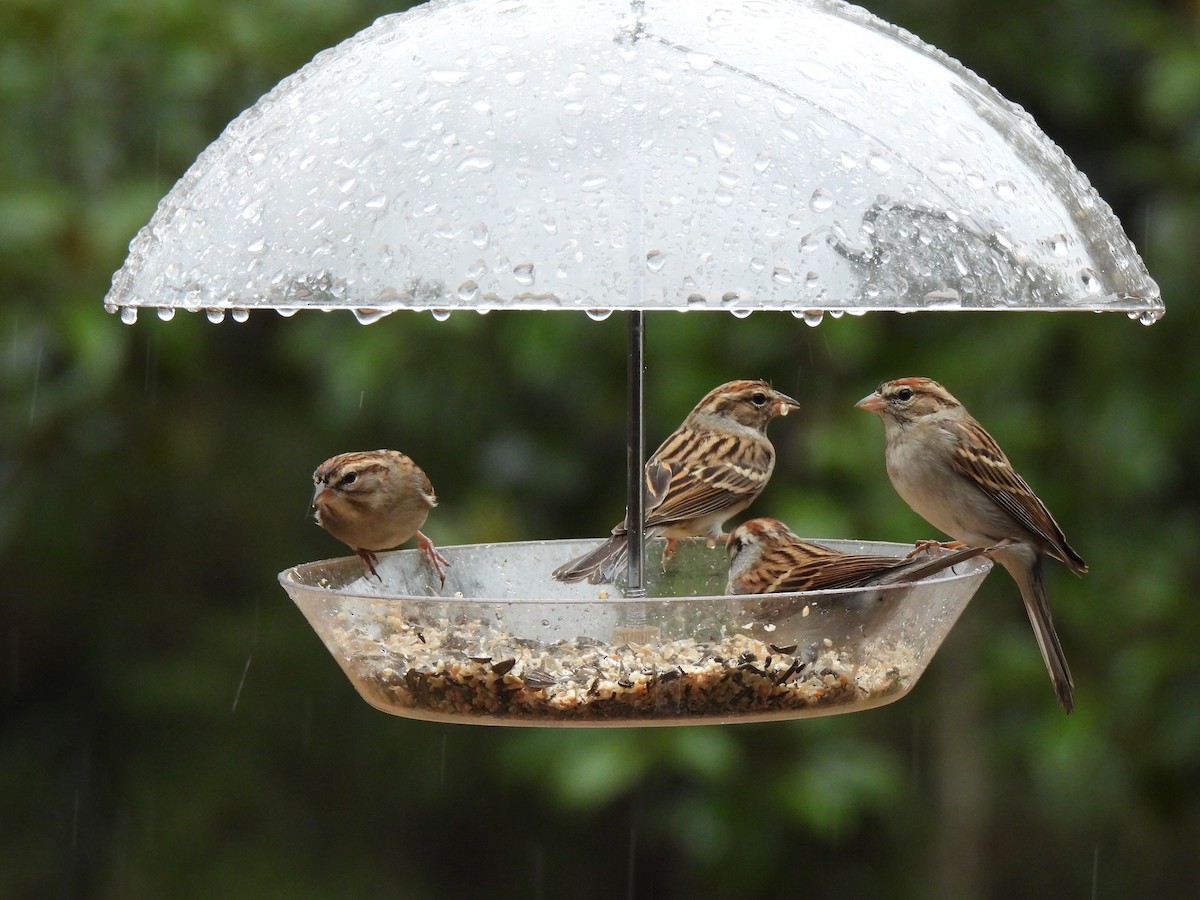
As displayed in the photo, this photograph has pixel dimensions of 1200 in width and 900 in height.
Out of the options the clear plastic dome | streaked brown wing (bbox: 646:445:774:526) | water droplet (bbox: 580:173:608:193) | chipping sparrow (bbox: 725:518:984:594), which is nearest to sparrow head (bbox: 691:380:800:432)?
streaked brown wing (bbox: 646:445:774:526)

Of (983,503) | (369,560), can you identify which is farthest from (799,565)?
(369,560)

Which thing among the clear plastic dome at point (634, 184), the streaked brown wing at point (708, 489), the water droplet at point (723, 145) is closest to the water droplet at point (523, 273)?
the clear plastic dome at point (634, 184)

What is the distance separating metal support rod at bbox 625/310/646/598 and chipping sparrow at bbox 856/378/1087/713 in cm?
78

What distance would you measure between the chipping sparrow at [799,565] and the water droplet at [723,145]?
3.19 feet

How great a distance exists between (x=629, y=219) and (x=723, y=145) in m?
0.19

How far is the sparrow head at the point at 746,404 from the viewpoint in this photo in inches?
157

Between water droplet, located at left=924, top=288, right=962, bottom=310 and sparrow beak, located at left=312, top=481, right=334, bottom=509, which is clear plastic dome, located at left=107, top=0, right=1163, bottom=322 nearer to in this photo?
water droplet, located at left=924, top=288, right=962, bottom=310

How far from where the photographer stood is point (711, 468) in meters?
3.75

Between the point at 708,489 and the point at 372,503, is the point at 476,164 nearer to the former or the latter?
the point at 372,503

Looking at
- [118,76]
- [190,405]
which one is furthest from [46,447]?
[118,76]

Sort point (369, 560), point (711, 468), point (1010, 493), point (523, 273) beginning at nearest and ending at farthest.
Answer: point (523, 273), point (369, 560), point (1010, 493), point (711, 468)

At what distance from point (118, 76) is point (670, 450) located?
256 centimetres

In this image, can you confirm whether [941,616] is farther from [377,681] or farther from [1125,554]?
[1125,554]

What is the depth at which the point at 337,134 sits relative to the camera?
2336 millimetres
